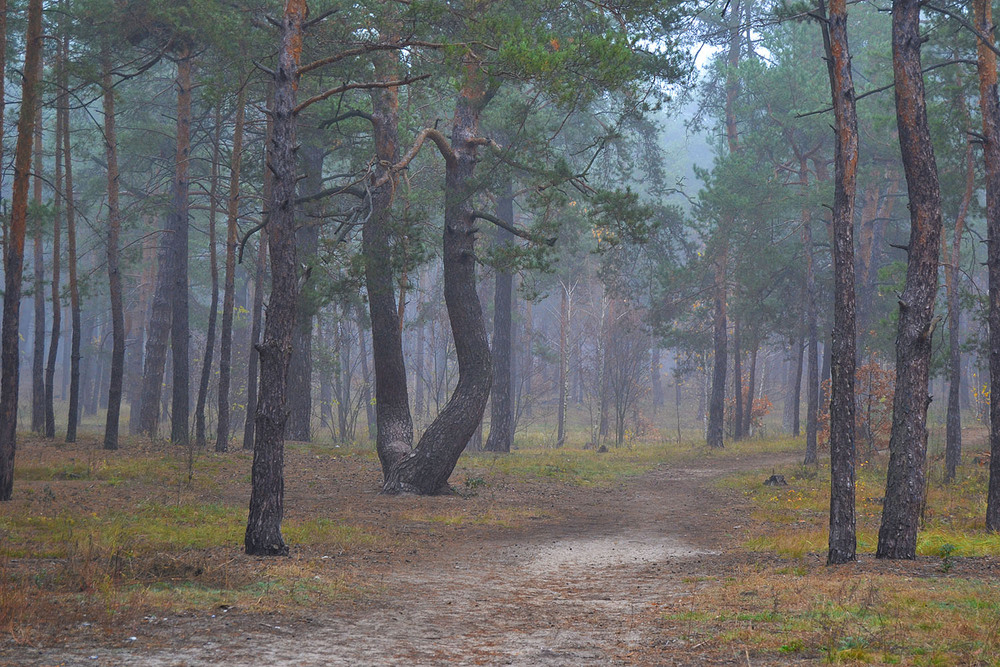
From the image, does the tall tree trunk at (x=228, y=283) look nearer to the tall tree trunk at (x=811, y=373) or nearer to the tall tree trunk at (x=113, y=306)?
the tall tree trunk at (x=113, y=306)

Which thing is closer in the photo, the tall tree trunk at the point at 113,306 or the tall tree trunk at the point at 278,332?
the tall tree trunk at the point at 278,332

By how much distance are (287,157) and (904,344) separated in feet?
24.9

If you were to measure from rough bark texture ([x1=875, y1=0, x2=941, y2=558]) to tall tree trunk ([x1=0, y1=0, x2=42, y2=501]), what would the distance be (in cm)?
1190

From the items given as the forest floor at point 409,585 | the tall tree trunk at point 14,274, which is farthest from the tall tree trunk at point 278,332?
the tall tree trunk at point 14,274

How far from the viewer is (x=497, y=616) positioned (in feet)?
24.8

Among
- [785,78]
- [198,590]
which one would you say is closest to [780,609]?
[198,590]

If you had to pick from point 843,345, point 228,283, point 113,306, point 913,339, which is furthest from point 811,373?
point 113,306

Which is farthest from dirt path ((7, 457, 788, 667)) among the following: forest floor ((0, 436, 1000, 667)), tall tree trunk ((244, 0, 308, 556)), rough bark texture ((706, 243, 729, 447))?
rough bark texture ((706, 243, 729, 447))

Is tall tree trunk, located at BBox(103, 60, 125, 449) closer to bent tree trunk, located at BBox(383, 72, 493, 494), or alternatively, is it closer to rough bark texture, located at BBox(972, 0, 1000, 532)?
bent tree trunk, located at BBox(383, 72, 493, 494)

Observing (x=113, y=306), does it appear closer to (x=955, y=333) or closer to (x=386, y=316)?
(x=386, y=316)

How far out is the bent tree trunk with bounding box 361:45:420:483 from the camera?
15734 mm

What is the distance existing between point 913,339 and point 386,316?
984 centimetres

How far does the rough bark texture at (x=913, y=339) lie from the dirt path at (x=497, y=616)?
2.14 m

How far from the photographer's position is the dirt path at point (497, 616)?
5824 mm
